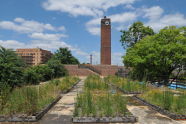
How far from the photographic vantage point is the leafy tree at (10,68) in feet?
34.6

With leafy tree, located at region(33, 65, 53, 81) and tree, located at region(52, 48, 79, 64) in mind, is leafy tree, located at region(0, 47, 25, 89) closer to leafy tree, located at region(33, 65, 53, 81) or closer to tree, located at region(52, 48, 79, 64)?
leafy tree, located at region(33, 65, 53, 81)

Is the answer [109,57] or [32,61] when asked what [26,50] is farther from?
[109,57]

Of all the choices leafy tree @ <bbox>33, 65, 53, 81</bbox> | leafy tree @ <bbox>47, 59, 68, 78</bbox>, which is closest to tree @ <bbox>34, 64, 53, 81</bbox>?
leafy tree @ <bbox>33, 65, 53, 81</bbox>

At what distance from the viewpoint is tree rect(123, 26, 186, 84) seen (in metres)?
15.5

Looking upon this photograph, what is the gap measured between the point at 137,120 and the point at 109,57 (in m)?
38.2

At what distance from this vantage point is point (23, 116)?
5.45 m

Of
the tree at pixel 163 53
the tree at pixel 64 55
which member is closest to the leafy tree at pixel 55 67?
the tree at pixel 163 53

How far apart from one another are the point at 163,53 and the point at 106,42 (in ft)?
91.2

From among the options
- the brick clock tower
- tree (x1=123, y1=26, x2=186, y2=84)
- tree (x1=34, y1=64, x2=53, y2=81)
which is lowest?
tree (x1=34, y1=64, x2=53, y2=81)

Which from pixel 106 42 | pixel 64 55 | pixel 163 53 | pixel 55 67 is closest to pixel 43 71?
pixel 55 67

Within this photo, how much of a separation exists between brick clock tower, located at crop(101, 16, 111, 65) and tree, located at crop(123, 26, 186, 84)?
80.1 feet

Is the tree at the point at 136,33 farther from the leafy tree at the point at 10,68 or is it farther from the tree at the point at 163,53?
the leafy tree at the point at 10,68

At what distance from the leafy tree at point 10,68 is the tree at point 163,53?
9.43 meters

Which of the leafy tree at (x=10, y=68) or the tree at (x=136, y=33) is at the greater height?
the tree at (x=136, y=33)
